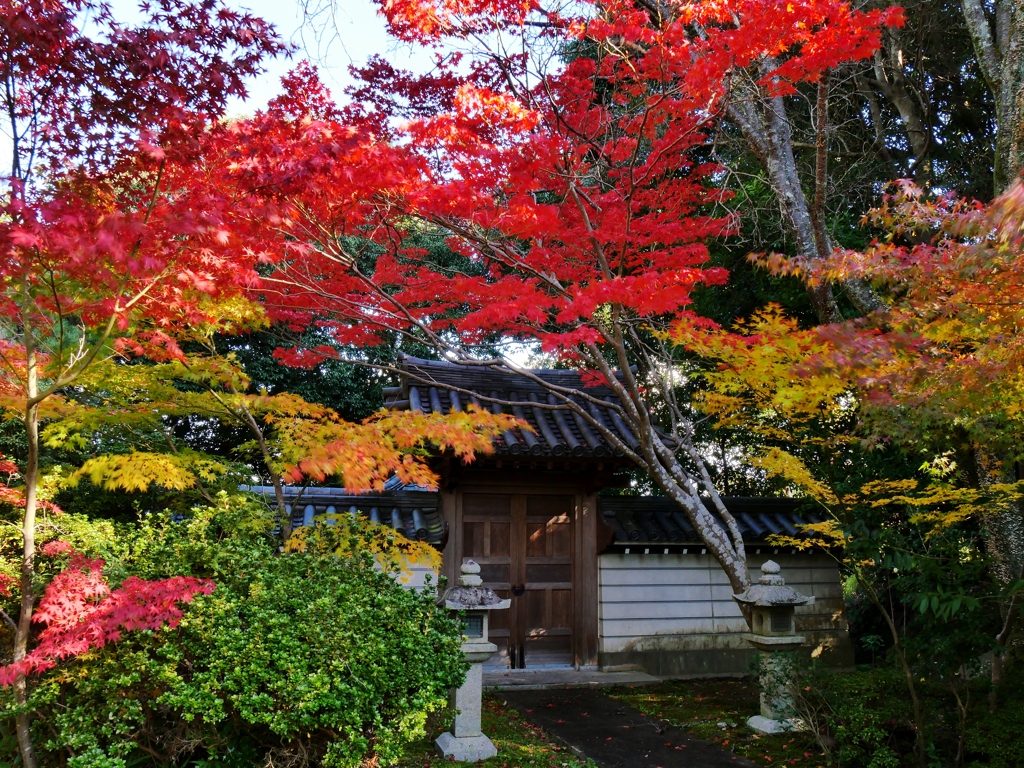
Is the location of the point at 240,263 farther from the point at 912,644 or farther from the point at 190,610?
the point at 912,644

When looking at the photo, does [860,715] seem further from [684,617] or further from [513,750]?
[684,617]

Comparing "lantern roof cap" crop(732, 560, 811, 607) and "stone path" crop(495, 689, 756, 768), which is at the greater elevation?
"lantern roof cap" crop(732, 560, 811, 607)

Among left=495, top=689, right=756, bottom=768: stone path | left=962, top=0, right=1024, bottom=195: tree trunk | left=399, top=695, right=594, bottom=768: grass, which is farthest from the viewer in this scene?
left=962, top=0, right=1024, bottom=195: tree trunk

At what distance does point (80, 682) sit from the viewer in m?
4.36

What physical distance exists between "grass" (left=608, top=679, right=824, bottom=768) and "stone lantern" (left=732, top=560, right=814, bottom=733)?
17cm

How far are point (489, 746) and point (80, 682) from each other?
2.98 meters

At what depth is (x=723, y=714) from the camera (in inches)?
287

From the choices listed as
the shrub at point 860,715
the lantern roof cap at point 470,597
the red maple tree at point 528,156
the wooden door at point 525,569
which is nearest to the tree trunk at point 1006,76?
the red maple tree at point 528,156

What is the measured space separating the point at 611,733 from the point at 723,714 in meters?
1.37

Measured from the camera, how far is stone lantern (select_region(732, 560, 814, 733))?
639 cm

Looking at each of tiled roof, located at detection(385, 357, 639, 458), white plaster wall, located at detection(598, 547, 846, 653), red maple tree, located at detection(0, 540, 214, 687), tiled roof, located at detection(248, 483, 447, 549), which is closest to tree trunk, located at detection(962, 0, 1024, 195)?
tiled roof, located at detection(385, 357, 639, 458)

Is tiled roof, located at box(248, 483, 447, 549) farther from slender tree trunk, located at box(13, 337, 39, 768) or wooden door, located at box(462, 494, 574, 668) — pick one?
slender tree trunk, located at box(13, 337, 39, 768)

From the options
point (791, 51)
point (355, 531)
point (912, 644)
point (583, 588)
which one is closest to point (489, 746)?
point (355, 531)

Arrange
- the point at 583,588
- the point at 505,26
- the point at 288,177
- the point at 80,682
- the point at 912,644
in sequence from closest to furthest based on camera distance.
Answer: the point at 80,682, the point at 288,177, the point at 912,644, the point at 505,26, the point at 583,588
